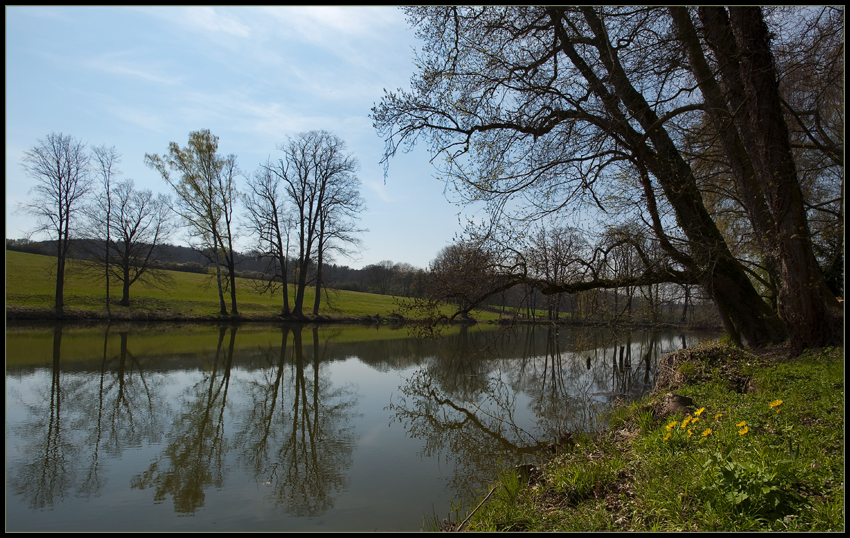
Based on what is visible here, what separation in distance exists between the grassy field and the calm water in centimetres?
1229

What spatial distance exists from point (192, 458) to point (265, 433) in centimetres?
141

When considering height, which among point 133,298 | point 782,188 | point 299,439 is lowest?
point 299,439

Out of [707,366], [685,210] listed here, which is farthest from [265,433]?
[685,210]

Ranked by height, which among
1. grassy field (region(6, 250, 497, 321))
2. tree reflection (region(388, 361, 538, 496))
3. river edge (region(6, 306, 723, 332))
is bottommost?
tree reflection (region(388, 361, 538, 496))

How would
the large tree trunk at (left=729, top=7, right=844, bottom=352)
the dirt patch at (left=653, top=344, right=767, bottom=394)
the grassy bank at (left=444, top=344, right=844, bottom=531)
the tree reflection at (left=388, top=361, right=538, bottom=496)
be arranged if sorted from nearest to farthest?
the grassy bank at (left=444, top=344, right=844, bottom=531) → the tree reflection at (left=388, top=361, right=538, bottom=496) → the large tree trunk at (left=729, top=7, right=844, bottom=352) → the dirt patch at (left=653, top=344, right=767, bottom=394)

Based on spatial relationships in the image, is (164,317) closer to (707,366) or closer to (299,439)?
(299,439)

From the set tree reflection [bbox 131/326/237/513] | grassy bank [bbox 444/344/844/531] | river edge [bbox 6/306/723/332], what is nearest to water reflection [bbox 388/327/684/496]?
grassy bank [bbox 444/344/844/531]

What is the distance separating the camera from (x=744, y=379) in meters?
6.68

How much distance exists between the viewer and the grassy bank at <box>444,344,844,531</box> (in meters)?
2.88

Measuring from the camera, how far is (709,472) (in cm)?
329

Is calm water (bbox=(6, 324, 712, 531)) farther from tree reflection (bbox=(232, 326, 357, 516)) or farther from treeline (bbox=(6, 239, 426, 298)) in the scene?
treeline (bbox=(6, 239, 426, 298))

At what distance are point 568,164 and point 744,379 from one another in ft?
14.6

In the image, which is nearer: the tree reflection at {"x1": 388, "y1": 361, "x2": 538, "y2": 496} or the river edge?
the tree reflection at {"x1": 388, "y1": 361, "x2": 538, "y2": 496}

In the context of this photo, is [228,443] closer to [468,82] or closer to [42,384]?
[42,384]
